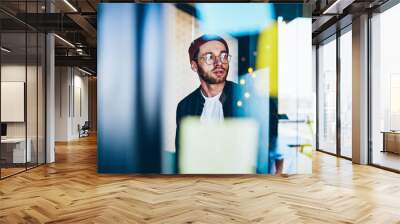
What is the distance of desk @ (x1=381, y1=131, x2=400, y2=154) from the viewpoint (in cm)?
792

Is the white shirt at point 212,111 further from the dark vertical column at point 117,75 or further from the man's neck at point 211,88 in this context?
the dark vertical column at point 117,75

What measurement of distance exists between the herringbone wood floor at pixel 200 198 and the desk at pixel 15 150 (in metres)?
0.43

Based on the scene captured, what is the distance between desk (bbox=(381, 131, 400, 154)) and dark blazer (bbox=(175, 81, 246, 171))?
367 centimetres

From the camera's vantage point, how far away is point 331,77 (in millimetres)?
10312

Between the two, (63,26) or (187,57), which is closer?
(187,57)

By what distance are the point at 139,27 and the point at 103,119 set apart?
1751 millimetres

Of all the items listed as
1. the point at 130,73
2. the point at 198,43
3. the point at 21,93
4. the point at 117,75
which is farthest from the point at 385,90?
the point at 21,93

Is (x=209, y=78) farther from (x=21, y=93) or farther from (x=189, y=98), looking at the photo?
(x=21, y=93)

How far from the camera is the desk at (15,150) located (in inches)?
263

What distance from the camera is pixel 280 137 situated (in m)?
6.48

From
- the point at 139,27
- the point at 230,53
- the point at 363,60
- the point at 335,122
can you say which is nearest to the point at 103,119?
the point at 139,27

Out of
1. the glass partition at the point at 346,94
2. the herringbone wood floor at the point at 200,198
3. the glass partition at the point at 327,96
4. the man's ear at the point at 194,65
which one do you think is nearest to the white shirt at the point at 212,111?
the man's ear at the point at 194,65

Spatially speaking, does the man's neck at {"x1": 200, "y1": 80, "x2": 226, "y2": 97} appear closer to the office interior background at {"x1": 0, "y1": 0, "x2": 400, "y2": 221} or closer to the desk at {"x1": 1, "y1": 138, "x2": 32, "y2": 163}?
the office interior background at {"x1": 0, "y1": 0, "x2": 400, "y2": 221}

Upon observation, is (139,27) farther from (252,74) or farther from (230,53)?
(252,74)
